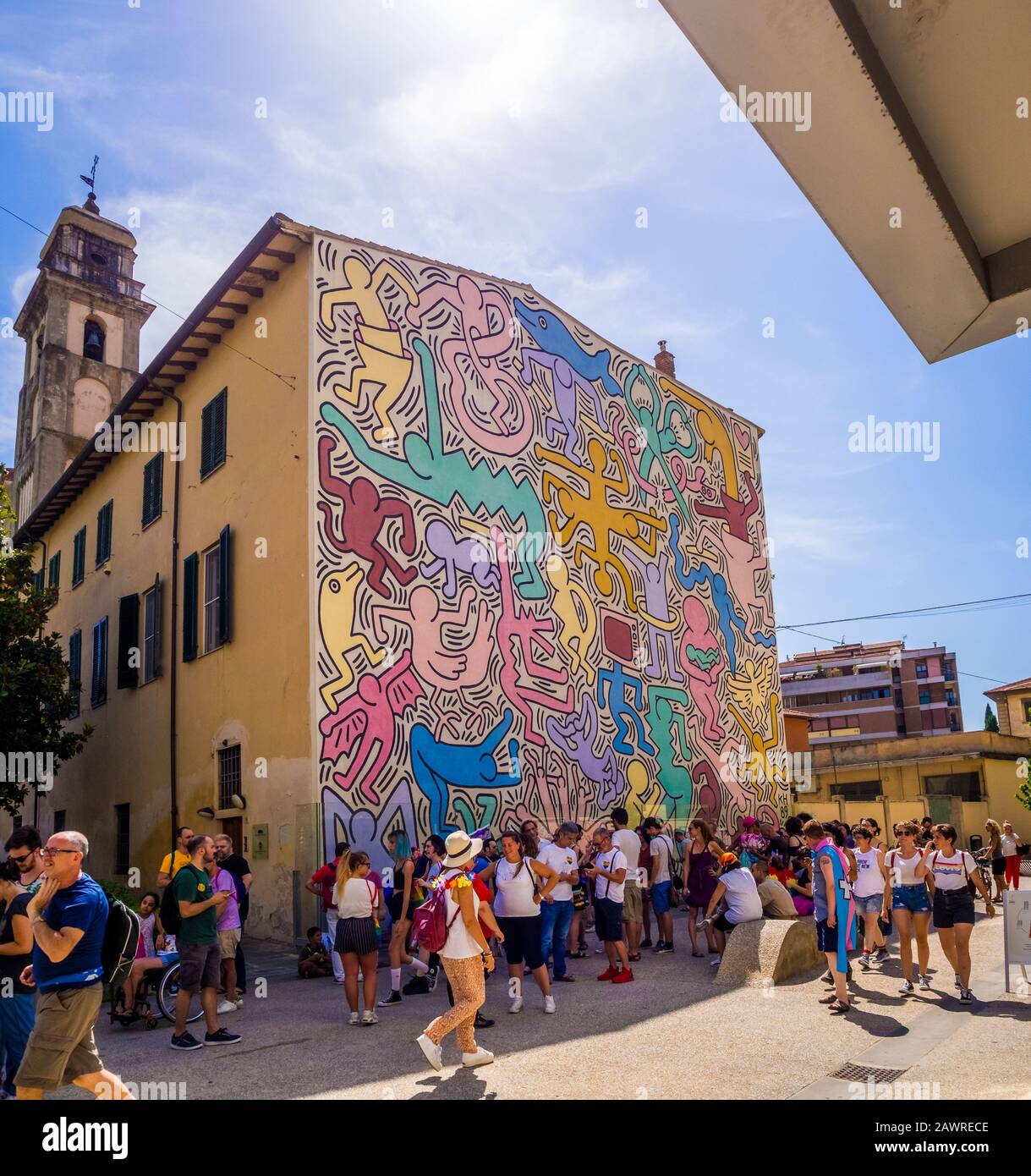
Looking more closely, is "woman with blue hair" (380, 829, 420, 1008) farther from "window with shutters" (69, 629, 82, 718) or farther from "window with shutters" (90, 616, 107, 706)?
"window with shutters" (69, 629, 82, 718)

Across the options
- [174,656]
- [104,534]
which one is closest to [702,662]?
[174,656]

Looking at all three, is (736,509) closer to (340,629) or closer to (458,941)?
(340,629)

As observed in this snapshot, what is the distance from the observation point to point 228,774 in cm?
1555

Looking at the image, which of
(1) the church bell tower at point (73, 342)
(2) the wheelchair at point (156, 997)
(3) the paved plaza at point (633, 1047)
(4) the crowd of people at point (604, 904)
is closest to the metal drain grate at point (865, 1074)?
(3) the paved plaza at point (633, 1047)

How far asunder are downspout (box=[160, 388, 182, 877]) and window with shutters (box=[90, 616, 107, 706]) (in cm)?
431

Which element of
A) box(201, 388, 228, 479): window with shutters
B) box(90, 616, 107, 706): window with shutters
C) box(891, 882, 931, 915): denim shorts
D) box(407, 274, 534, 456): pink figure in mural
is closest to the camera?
box(891, 882, 931, 915): denim shorts

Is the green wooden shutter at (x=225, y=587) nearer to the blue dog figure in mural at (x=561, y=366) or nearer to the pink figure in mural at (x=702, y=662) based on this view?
the blue dog figure in mural at (x=561, y=366)

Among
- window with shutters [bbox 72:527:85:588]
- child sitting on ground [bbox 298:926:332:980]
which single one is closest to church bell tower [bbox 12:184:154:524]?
window with shutters [bbox 72:527:85:588]

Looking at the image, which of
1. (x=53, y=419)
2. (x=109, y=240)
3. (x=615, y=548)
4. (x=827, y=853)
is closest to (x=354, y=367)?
(x=615, y=548)

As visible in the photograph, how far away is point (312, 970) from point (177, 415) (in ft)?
39.7

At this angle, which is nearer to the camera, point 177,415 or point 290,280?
point 290,280

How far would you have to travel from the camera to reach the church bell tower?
2914cm
